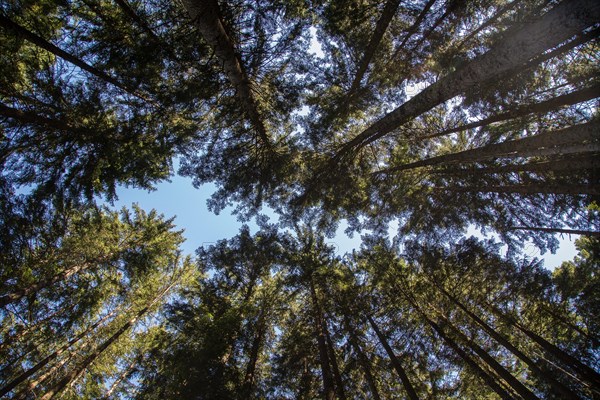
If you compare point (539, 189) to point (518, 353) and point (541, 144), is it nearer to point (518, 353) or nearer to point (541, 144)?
point (541, 144)

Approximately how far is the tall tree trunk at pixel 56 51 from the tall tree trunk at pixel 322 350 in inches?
393

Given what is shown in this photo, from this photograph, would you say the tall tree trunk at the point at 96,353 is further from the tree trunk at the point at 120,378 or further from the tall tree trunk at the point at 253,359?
the tall tree trunk at the point at 253,359

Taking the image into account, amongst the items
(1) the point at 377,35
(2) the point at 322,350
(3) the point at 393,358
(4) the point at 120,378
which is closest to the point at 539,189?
(1) the point at 377,35

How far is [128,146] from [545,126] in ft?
45.5

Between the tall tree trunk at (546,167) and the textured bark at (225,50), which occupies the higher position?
the textured bark at (225,50)

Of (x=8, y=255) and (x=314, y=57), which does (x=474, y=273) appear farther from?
(x=8, y=255)

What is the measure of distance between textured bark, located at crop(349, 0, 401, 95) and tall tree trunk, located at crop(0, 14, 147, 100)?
685 cm

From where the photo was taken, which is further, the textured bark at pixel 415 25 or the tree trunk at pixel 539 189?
the textured bark at pixel 415 25

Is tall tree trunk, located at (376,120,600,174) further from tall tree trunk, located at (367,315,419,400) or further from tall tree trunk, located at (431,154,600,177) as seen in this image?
tall tree trunk, located at (367,315,419,400)

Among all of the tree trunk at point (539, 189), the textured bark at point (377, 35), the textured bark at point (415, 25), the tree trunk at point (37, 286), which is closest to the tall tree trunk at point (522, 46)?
the textured bark at point (377, 35)

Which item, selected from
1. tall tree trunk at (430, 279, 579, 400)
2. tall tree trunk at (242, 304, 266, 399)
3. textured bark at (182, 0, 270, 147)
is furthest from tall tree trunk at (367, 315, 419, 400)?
textured bark at (182, 0, 270, 147)

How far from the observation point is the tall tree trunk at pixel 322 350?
26.1 feet

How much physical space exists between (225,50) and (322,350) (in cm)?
965

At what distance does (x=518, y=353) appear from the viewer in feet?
27.0
